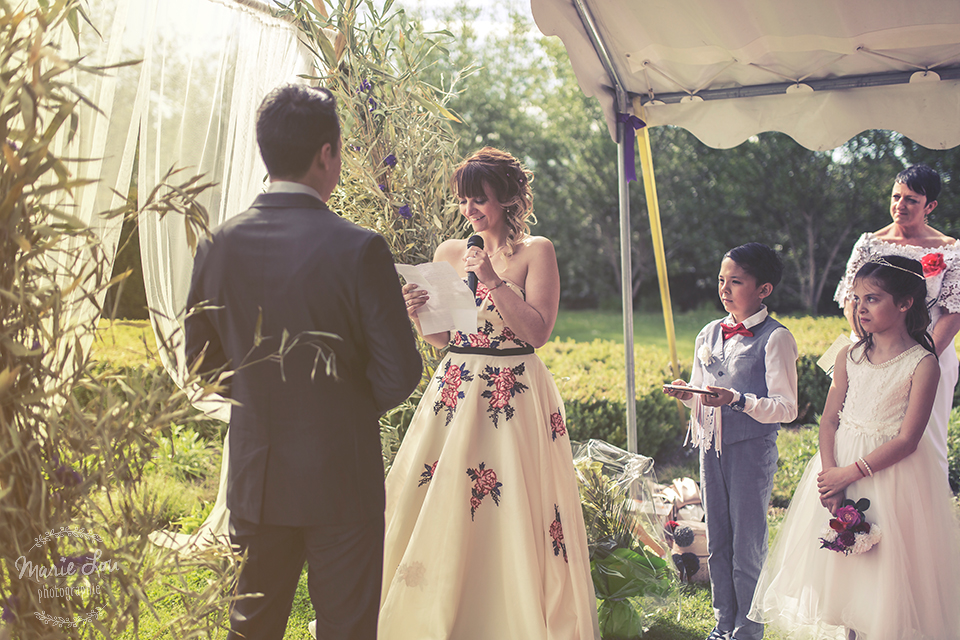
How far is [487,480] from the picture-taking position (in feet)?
8.75

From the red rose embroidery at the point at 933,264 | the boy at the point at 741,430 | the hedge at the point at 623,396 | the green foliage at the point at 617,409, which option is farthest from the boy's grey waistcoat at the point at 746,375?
the green foliage at the point at 617,409

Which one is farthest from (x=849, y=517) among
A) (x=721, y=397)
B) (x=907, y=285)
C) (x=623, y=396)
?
(x=623, y=396)

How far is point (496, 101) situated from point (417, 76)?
56.5 ft

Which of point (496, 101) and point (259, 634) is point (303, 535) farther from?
point (496, 101)

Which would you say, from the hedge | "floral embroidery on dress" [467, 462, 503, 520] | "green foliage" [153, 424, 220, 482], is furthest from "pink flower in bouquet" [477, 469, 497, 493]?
"green foliage" [153, 424, 220, 482]

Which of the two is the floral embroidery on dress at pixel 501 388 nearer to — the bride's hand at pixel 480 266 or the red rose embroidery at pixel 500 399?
Answer: the red rose embroidery at pixel 500 399

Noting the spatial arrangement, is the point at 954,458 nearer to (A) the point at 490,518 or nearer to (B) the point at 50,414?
(A) the point at 490,518

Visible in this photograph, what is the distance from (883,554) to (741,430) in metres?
0.65

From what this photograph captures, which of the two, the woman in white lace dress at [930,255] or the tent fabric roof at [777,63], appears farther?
the woman in white lace dress at [930,255]

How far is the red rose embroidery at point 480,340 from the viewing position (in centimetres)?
273

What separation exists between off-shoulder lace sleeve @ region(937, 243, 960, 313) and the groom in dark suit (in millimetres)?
3156

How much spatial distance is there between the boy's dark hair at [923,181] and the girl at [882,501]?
139 centimetres

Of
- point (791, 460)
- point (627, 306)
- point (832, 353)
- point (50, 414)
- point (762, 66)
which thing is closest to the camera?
point (50, 414)

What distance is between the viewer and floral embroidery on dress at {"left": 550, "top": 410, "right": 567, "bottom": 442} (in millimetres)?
2777
